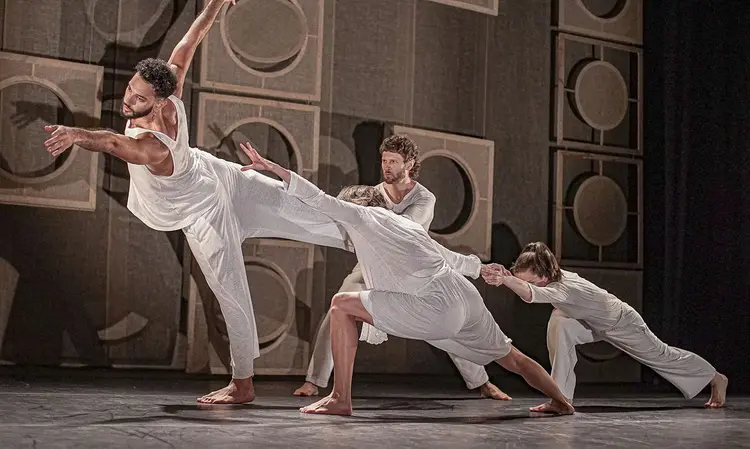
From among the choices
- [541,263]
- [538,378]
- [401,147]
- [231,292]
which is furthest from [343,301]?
[401,147]

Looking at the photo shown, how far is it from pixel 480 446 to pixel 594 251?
4.16m

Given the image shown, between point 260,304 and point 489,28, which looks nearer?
point 260,304

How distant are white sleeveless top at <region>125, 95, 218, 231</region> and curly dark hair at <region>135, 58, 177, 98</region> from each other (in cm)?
8

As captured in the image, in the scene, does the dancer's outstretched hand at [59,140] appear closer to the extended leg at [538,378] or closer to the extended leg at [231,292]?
the extended leg at [231,292]

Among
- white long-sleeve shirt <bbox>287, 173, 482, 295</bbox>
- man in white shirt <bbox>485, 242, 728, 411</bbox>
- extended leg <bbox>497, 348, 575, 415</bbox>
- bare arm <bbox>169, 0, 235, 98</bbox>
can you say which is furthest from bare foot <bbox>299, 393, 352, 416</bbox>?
bare arm <bbox>169, 0, 235, 98</bbox>

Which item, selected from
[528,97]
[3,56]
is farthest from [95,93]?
[528,97]

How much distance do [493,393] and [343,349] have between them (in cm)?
149

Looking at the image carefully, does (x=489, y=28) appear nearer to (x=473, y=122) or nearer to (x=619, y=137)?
(x=473, y=122)

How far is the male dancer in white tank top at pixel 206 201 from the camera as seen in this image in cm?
338

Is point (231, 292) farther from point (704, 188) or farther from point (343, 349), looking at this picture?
point (704, 188)

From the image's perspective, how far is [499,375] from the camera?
6129 millimetres

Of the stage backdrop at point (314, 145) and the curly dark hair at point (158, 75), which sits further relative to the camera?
the stage backdrop at point (314, 145)

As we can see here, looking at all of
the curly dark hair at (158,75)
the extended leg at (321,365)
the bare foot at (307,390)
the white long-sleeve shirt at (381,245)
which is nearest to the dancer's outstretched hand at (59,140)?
the curly dark hair at (158,75)

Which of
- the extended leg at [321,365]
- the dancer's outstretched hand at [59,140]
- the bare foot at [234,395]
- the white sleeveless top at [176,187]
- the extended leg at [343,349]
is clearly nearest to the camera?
the dancer's outstretched hand at [59,140]
